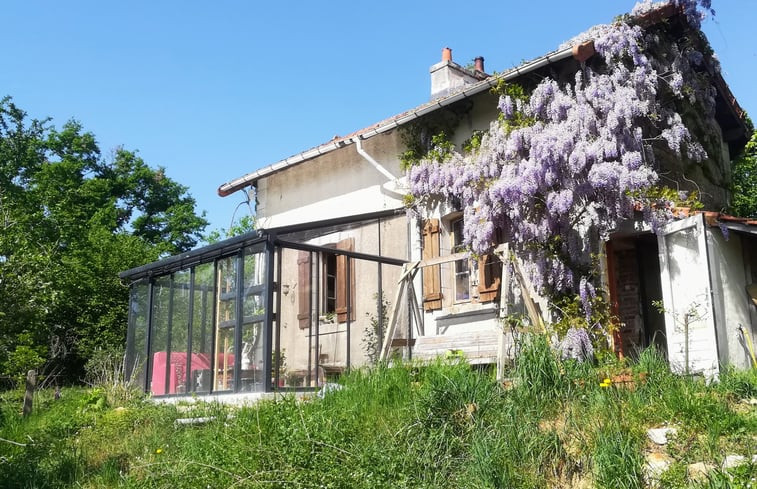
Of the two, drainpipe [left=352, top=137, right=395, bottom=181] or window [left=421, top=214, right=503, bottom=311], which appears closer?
window [left=421, top=214, right=503, bottom=311]

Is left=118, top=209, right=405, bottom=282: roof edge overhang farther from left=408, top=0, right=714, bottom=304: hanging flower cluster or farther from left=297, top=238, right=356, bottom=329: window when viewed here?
left=408, top=0, right=714, bottom=304: hanging flower cluster

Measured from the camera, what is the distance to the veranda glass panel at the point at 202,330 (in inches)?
357

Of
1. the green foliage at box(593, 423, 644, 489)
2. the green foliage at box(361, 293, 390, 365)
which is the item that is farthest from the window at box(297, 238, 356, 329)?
the green foliage at box(593, 423, 644, 489)

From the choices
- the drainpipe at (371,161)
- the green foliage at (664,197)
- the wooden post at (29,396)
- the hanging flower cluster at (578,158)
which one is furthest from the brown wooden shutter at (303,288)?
the green foliage at (664,197)

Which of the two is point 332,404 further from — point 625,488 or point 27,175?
point 27,175

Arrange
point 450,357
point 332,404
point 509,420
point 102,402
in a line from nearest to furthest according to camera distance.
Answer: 1. point 509,420
2. point 332,404
3. point 450,357
4. point 102,402

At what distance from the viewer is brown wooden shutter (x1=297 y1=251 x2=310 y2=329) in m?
8.62

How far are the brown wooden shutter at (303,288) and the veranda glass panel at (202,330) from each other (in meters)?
1.21

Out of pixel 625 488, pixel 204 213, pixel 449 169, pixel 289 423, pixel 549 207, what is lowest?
pixel 625 488

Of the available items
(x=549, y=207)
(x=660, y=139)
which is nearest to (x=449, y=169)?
(x=549, y=207)

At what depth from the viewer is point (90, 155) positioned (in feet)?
79.4

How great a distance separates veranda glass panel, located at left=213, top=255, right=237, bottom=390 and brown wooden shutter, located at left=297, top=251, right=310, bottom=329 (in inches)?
30.6

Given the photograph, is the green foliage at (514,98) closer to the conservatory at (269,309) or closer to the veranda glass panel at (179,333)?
the conservatory at (269,309)

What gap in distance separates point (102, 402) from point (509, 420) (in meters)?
5.57
